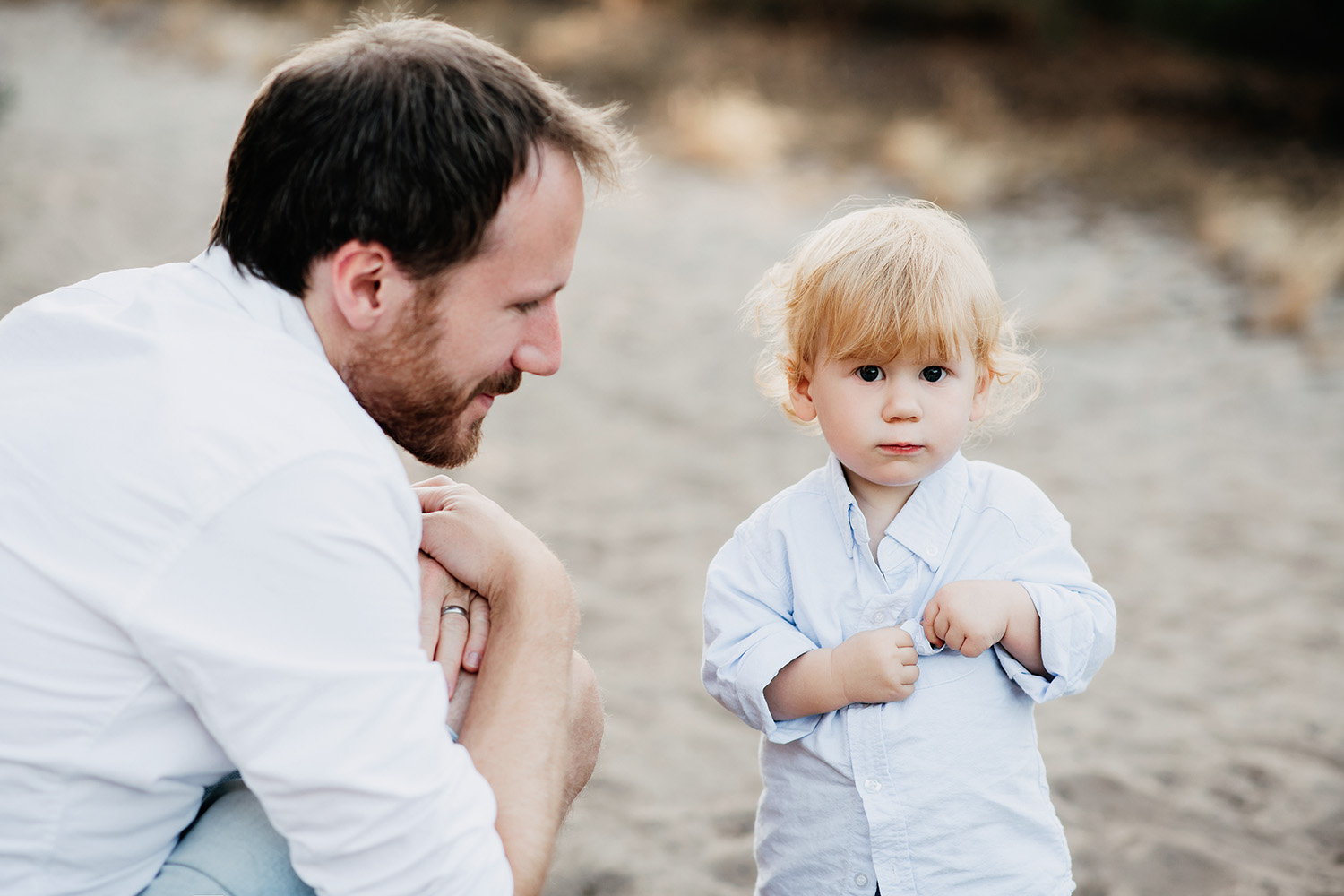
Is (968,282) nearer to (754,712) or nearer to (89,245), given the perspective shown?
→ (754,712)

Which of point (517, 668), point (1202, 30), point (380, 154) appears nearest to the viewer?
point (380, 154)

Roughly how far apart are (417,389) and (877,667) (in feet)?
2.86

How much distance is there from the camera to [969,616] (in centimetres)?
178

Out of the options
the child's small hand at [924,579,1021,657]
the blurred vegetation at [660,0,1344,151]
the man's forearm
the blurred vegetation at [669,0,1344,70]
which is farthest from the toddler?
the blurred vegetation at [669,0,1344,70]

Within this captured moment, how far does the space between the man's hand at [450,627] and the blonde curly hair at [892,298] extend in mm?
698

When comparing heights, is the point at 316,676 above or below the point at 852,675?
below

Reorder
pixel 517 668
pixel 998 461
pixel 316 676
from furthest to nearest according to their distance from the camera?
pixel 998 461 → pixel 517 668 → pixel 316 676

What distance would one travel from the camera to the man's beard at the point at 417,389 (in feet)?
6.06

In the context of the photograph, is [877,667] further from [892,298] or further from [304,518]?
[304,518]

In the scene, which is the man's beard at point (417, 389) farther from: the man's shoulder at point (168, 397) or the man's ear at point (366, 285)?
the man's shoulder at point (168, 397)

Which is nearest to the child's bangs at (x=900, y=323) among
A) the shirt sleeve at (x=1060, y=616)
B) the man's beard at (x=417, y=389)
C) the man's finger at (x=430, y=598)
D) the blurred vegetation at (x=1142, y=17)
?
the shirt sleeve at (x=1060, y=616)

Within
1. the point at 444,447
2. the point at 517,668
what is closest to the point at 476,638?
the point at 517,668

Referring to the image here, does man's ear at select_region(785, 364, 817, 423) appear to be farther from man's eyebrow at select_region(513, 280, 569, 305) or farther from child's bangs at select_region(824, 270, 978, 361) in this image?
man's eyebrow at select_region(513, 280, 569, 305)

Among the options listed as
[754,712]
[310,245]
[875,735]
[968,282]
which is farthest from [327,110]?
[875,735]
